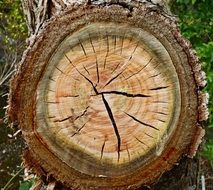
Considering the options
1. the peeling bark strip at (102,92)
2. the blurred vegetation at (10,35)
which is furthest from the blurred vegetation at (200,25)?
the blurred vegetation at (10,35)

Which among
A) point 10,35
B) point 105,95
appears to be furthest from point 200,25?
point 10,35

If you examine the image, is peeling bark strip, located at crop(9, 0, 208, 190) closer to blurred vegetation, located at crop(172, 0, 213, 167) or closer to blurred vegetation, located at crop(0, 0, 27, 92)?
blurred vegetation, located at crop(172, 0, 213, 167)

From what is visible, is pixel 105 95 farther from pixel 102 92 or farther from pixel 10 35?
pixel 10 35

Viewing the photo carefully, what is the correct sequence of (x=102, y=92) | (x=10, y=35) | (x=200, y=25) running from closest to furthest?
1. (x=102, y=92)
2. (x=200, y=25)
3. (x=10, y=35)

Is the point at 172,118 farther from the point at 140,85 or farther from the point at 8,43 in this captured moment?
the point at 8,43

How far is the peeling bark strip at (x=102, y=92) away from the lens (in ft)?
7.06

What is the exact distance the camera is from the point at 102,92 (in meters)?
2.16

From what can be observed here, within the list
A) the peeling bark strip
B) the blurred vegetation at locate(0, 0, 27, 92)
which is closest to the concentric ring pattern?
the peeling bark strip

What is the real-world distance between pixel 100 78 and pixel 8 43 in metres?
6.22

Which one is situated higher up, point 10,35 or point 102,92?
point 10,35

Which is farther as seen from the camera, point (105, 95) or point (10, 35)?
point (10, 35)

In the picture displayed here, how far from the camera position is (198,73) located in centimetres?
220

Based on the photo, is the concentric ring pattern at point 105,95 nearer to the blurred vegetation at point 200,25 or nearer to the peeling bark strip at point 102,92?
the peeling bark strip at point 102,92

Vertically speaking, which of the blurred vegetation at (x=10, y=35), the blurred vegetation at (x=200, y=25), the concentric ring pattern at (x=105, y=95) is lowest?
the concentric ring pattern at (x=105, y=95)
